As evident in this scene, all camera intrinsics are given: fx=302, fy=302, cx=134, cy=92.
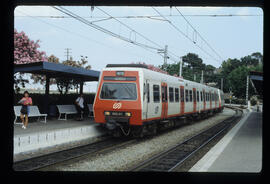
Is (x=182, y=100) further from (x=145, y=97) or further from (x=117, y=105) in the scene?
(x=117, y=105)

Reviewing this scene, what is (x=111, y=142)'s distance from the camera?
1223 centimetres

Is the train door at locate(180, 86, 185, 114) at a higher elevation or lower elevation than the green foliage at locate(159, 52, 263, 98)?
lower

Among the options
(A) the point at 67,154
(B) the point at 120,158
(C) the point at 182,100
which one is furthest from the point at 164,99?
(A) the point at 67,154

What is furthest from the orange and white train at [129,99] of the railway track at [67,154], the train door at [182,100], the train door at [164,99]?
the train door at [182,100]

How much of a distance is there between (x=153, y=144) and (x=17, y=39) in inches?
717

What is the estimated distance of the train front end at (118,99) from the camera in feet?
38.6

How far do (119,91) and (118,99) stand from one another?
0.34m

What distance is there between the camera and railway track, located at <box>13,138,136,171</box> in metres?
7.99

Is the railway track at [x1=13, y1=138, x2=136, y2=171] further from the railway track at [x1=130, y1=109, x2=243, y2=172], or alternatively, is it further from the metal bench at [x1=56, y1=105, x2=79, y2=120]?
the metal bench at [x1=56, y1=105, x2=79, y2=120]

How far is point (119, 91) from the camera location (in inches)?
476

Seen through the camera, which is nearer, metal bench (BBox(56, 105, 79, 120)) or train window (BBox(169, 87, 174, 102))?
train window (BBox(169, 87, 174, 102))

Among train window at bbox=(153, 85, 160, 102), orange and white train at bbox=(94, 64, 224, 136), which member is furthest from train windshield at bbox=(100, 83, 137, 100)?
train window at bbox=(153, 85, 160, 102)
